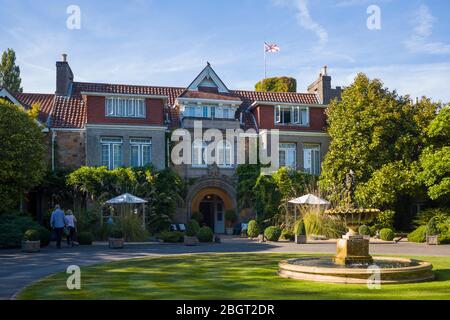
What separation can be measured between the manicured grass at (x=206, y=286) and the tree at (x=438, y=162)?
1523cm

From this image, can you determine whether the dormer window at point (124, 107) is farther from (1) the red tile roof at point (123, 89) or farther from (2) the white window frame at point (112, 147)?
(2) the white window frame at point (112, 147)

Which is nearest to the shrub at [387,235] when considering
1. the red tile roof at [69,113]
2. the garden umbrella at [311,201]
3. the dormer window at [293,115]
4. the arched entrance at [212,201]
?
the garden umbrella at [311,201]

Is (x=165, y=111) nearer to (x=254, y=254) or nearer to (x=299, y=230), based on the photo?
(x=299, y=230)

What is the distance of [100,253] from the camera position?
70.9ft

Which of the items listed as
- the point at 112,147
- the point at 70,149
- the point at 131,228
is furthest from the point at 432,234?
the point at 70,149

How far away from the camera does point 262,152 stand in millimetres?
37219

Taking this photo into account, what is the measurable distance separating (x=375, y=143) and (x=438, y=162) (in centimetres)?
421

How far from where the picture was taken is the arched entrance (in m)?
36.2

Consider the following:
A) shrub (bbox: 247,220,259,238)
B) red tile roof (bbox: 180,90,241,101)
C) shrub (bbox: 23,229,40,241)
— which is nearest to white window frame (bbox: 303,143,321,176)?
red tile roof (bbox: 180,90,241,101)

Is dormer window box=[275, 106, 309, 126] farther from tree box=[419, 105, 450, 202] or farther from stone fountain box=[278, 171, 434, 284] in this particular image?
stone fountain box=[278, 171, 434, 284]

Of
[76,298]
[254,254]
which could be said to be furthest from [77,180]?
[76,298]

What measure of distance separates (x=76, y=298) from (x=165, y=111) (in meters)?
28.1

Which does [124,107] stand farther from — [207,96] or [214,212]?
[214,212]

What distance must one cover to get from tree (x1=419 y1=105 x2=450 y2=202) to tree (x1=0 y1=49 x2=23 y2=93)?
38820mm
